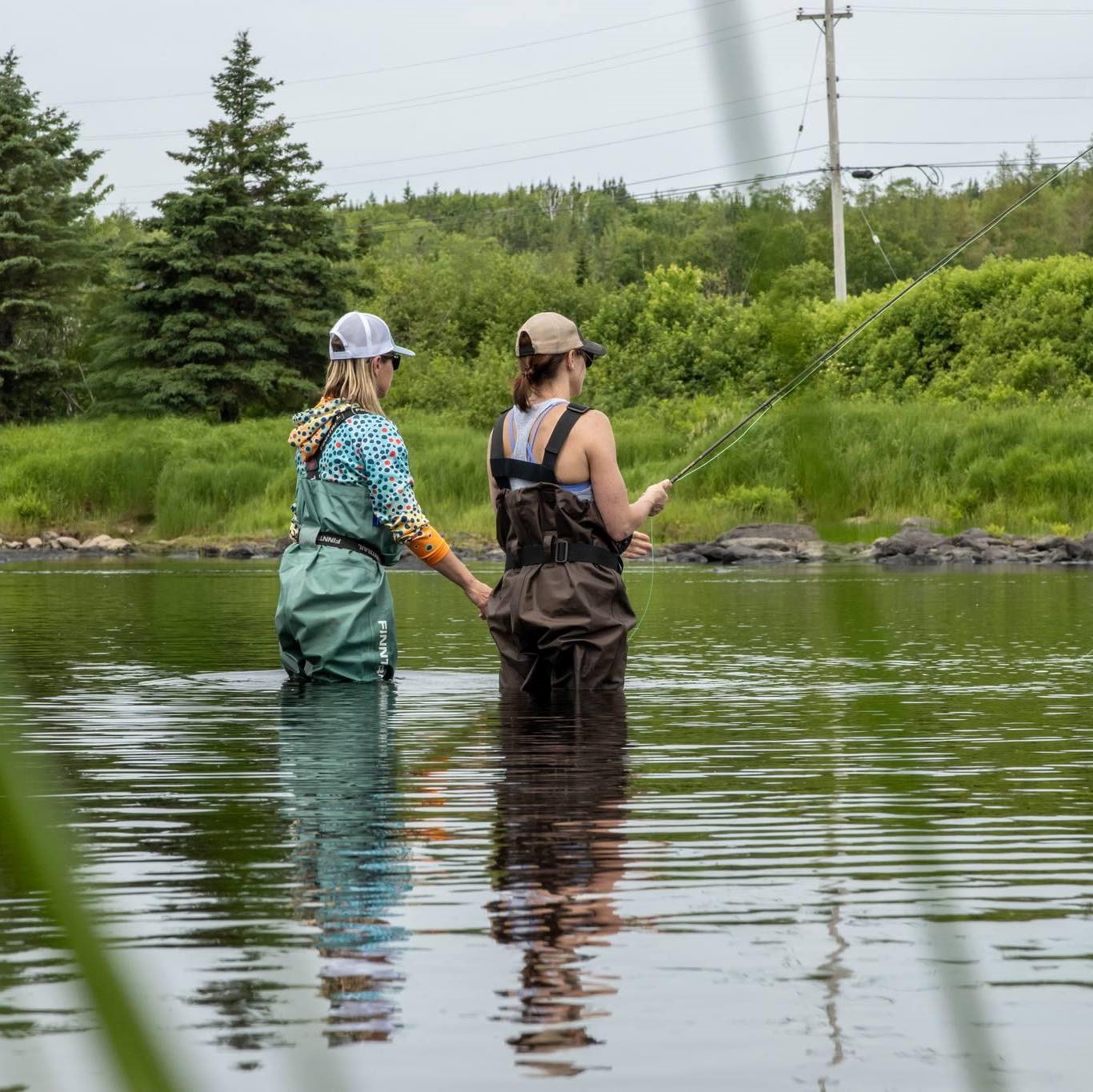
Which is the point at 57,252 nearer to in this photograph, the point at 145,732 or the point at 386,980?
the point at 145,732

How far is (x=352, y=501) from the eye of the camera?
27.0 ft

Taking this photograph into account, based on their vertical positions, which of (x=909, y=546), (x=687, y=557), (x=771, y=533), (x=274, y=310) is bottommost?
(x=687, y=557)

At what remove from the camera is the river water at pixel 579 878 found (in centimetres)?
286

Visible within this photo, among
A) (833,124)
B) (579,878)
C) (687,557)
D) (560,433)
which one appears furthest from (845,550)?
(833,124)

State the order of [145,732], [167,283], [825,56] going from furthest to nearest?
[167,283]
[145,732]
[825,56]

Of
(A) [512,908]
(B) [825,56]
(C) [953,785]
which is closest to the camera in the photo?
(B) [825,56]

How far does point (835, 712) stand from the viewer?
28.2ft

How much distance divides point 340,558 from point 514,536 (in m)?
0.86

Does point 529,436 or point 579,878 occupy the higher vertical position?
point 529,436

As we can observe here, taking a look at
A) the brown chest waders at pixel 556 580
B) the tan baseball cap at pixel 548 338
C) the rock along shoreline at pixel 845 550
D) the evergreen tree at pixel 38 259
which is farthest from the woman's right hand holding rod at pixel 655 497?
the evergreen tree at pixel 38 259

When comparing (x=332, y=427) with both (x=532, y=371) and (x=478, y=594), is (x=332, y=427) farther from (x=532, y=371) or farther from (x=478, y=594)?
(x=532, y=371)

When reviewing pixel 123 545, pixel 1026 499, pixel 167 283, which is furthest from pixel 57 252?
pixel 1026 499

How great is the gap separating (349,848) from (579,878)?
74cm

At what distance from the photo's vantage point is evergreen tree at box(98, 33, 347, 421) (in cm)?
4944
